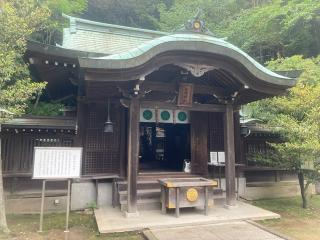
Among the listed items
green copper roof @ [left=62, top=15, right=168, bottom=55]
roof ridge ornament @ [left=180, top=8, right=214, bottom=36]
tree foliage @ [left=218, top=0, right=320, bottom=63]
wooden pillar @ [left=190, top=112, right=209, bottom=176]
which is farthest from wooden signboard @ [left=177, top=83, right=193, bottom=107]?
tree foliage @ [left=218, top=0, right=320, bottom=63]

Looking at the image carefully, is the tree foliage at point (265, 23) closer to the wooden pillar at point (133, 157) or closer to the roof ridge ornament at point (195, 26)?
the roof ridge ornament at point (195, 26)

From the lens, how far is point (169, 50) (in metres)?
6.24

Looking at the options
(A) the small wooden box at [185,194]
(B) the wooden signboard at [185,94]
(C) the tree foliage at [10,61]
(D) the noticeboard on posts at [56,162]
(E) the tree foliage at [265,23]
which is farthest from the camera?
(E) the tree foliage at [265,23]

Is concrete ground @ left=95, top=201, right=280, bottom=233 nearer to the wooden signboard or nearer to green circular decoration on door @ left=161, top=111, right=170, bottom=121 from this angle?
the wooden signboard

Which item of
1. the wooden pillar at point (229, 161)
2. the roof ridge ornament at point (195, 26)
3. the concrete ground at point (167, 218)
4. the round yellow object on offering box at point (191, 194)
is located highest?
the roof ridge ornament at point (195, 26)

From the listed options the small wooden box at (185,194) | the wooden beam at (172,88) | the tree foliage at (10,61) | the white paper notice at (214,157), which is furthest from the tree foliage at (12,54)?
the white paper notice at (214,157)

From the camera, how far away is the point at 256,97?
8.04m

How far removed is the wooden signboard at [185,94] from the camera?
725 cm

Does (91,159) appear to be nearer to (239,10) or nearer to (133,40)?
(133,40)

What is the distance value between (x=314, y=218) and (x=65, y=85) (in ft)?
27.9

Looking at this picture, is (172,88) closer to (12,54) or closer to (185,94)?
(185,94)

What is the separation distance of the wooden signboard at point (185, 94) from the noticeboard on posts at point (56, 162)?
295 cm

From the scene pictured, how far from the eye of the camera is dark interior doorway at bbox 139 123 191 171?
1027 centimetres

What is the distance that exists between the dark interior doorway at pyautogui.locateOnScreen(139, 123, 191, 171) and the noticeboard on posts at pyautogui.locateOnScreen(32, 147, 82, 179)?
170 inches
